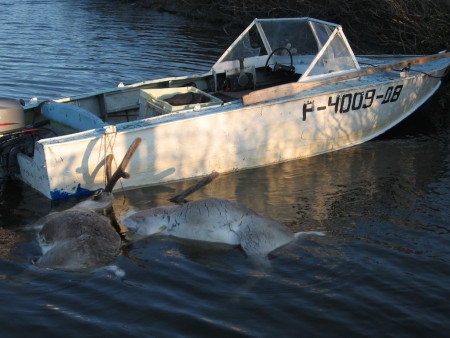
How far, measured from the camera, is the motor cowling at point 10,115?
26.9ft

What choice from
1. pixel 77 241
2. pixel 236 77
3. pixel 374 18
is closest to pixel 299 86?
pixel 236 77

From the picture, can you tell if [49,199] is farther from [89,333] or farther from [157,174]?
[89,333]

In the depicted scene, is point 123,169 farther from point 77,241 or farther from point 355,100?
point 355,100

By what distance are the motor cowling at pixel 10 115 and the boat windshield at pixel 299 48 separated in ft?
13.1

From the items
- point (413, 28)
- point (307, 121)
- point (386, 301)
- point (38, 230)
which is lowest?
point (386, 301)

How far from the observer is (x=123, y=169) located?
796 centimetres

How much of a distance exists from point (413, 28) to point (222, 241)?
987 centimetres

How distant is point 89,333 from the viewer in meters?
5.29

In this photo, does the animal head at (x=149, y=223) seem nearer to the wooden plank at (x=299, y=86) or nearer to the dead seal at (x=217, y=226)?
the dead seal at (x=217, y=226)

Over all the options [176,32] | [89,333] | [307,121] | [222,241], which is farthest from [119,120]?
[176,32]

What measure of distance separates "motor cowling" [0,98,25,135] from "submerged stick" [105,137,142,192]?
1572mm

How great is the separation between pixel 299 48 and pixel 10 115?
227 inches

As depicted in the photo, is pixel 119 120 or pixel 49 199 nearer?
pixel 49 199

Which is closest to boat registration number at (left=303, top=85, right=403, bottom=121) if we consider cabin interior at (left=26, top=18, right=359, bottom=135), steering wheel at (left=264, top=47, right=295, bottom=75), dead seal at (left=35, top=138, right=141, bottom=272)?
cabin interior at (left=26, top=18, right=359, bottom=135)
